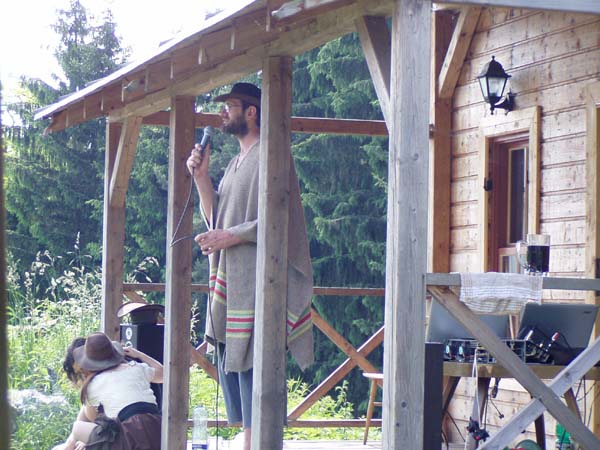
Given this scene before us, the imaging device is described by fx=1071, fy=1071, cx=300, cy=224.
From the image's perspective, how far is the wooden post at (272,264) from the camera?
207 inches

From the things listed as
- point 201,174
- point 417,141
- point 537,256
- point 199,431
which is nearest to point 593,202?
point 537,256

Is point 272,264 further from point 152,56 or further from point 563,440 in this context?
point 563,440

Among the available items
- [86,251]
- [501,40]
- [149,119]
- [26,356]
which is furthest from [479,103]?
[86,251]

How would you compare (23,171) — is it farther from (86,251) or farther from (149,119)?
(149,119)

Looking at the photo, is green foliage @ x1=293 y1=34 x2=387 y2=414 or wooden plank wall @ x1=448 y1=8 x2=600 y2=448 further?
green foliage @ x1=293 y1=34 x2=387 y2=414

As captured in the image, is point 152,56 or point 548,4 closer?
point 548,4

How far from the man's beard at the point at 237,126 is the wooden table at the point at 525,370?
1.89 metres

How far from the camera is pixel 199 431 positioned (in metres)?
6.86

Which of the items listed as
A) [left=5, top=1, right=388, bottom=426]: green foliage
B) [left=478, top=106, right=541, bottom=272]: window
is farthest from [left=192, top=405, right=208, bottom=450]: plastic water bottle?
[left=5, top=1, right=388, bottom=426]: green foliage

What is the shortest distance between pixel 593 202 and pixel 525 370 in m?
2.20

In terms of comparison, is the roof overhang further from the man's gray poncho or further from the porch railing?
the porch railing

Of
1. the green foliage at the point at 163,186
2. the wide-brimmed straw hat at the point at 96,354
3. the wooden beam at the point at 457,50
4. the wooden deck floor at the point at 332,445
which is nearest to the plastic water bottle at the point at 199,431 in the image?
the wide-brimmed straw hat at the point at 96,354

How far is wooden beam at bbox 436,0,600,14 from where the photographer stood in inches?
168

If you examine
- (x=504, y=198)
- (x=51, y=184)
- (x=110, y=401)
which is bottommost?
(x=110, y=401)
